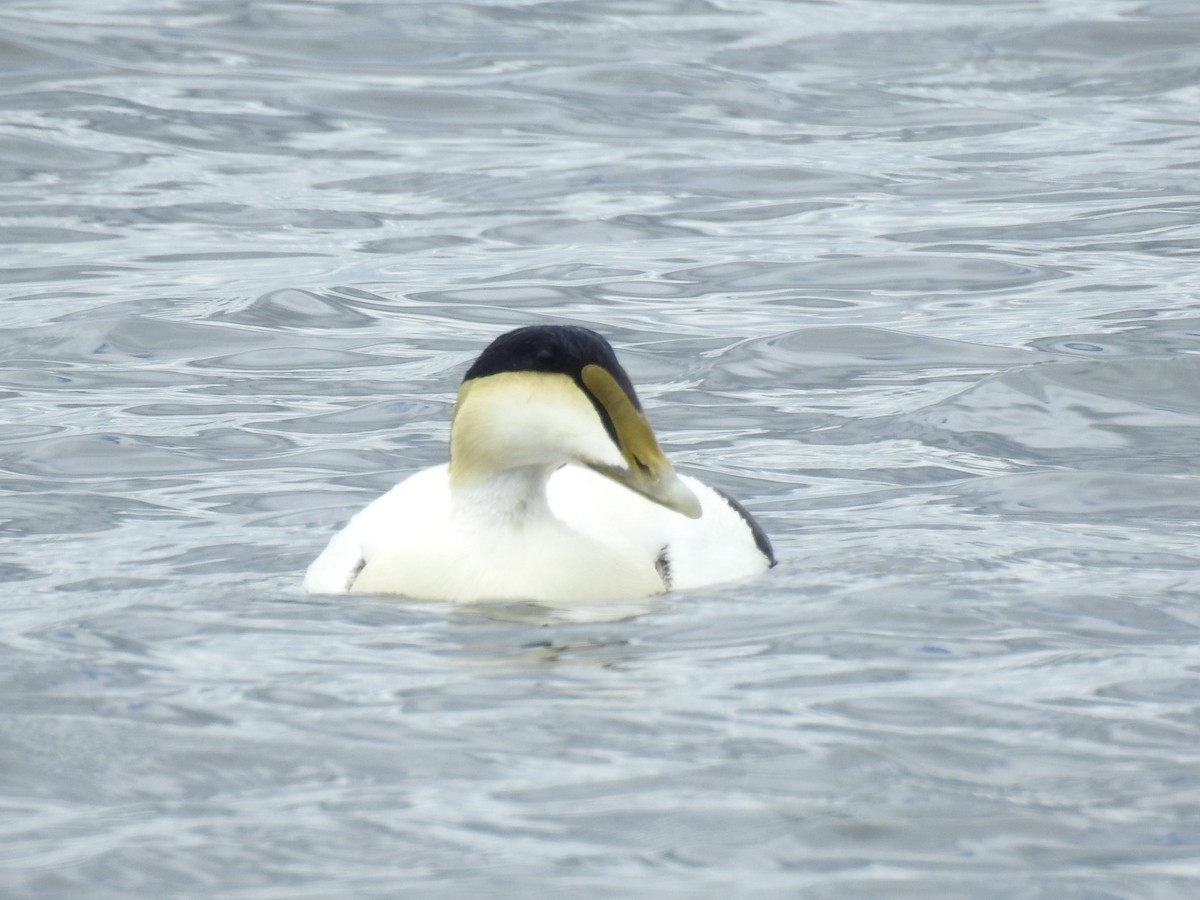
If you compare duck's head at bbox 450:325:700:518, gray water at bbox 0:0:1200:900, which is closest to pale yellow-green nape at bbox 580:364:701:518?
duck's head at bbox 450:325:700:518

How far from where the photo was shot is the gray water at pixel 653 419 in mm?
4402

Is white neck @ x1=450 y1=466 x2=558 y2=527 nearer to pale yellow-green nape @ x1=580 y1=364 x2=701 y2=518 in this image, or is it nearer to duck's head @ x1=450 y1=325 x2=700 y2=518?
duck's head @ x1=450 y1=325 x2=700 y2=518

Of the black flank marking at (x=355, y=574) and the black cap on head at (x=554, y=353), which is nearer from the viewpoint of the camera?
the black cap on head at (x=554, y=353)

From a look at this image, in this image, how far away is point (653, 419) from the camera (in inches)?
351

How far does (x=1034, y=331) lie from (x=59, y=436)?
4245 millimetres

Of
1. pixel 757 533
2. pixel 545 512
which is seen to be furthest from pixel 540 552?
pixel 757 533

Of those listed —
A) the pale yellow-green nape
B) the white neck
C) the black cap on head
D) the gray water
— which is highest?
the black cap on head

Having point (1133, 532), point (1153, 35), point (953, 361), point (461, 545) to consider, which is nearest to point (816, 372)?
point (953, 361)

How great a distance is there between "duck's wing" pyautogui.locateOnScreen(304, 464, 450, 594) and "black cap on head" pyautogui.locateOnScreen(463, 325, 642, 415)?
629mm

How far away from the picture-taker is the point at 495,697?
519 cm

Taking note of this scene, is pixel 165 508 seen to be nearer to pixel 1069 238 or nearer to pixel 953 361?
pixel 953 361

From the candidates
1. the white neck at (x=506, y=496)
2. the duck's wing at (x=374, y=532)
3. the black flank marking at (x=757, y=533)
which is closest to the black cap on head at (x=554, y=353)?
the white neck at (x=506, y=496)

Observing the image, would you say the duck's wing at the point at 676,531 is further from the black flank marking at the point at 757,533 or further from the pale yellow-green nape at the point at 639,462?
the pale yellow-green nape at the point at 639,462

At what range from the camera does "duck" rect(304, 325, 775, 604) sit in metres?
5.85
